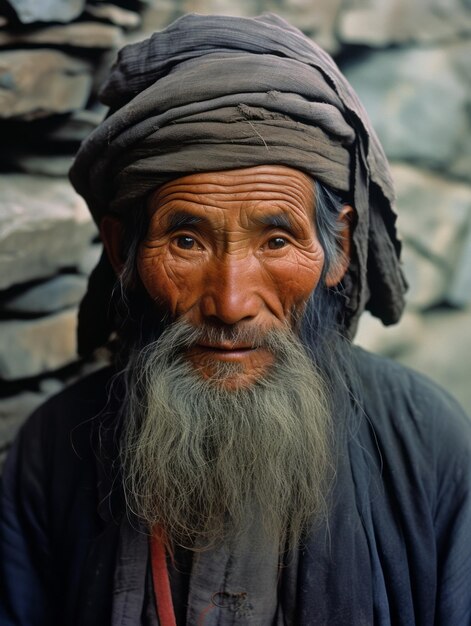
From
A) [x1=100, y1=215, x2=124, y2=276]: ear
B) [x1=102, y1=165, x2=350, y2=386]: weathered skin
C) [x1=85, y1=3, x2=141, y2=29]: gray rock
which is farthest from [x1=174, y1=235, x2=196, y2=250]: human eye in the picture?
[x1=85, y1=3, x2=141, y2=29]: gray rock

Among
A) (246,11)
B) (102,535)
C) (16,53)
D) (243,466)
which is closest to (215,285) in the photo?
(243,466)

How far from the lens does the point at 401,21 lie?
3.63m

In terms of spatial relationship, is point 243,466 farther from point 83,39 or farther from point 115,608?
point 83,39

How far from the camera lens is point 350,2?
141 inches

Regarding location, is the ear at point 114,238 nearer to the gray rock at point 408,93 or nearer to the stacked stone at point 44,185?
the stacked stone at point 44,185

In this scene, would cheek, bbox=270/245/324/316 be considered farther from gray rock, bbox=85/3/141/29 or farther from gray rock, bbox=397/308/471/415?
gray rock, bbox=397/308/471/415

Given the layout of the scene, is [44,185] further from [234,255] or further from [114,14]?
[234,255]

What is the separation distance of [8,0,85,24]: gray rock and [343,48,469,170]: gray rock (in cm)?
174

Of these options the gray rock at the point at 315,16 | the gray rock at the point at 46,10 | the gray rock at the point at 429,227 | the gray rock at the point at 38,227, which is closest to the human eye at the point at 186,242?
the gray rock at the point at 38,227

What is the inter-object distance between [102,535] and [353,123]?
43.2 inches

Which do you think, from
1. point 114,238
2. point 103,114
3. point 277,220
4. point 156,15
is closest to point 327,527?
point 277,220

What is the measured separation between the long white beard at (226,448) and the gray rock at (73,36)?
3.38ft

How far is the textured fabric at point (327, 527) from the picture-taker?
5.70ft

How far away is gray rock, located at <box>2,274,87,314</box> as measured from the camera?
2.48 meters
